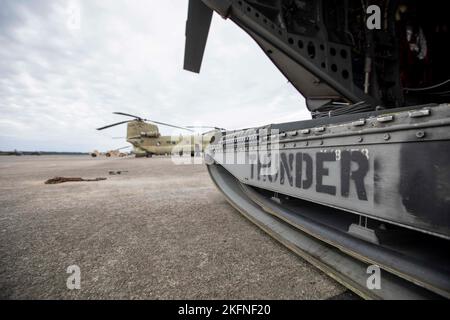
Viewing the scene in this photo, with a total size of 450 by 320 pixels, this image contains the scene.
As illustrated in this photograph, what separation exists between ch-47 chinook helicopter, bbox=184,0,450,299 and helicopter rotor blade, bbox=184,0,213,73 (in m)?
0.02

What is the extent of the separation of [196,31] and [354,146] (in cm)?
322

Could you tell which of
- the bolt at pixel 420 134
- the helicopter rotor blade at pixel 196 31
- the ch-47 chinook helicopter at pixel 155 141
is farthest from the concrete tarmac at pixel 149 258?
the ch-47 chinook helicopter at pixel 155 141

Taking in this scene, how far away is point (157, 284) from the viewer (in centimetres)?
133

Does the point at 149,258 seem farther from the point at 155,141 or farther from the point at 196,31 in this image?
the point at 155,141

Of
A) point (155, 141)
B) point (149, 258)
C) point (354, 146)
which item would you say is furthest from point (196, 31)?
point (155, 141)

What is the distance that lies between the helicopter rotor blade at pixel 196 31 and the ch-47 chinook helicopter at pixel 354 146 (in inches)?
0.6

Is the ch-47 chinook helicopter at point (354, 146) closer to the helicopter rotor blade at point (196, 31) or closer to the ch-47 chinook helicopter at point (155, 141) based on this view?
the helicopter rotor blade at point (196, 31)

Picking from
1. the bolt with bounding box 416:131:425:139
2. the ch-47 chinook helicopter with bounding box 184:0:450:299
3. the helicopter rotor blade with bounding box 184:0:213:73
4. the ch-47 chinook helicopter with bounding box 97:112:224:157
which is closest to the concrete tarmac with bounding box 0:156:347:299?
the ch-47 chinook helicopter with bounding box 184:0:450:299

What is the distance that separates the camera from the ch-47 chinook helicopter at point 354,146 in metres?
0.96

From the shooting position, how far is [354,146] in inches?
47.4

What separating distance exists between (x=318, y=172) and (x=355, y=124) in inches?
16.4

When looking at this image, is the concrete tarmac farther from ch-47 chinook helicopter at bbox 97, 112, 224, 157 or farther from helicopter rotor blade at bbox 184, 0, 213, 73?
ch-47 chinook helicopter at bbox 97, 112, 224, 157
